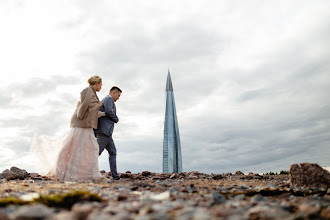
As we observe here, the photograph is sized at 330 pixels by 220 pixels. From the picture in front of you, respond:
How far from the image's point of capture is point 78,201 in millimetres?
4367

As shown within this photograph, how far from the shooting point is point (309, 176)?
315 inches

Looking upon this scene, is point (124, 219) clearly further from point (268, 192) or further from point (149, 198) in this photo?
point (268, 192)

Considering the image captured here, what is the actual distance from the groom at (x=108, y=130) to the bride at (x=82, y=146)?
0.20 m

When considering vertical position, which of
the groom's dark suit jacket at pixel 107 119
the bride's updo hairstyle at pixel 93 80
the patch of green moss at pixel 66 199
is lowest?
the patch of green moss at pixel 66 199

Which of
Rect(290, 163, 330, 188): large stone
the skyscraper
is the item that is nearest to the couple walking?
Rect(290, 163, 330, 188): large stone

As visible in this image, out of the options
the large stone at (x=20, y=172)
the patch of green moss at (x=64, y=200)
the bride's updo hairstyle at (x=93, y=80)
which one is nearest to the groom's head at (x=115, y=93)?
the bride's updo hairstyle at (x=93, y=80)

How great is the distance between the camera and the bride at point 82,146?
897cm

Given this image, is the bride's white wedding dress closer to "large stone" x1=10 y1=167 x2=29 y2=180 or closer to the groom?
the groom

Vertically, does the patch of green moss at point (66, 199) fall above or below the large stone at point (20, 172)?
below

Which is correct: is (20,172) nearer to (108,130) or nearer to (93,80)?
(108,130)

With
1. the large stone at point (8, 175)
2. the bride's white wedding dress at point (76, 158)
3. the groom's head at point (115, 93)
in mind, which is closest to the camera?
the bride's white wedding dress at point (76, 158)

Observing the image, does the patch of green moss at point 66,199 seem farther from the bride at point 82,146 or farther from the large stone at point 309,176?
the large stone at point 309,176

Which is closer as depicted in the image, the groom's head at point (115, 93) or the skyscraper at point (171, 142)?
the groom's head at point (115, 93)

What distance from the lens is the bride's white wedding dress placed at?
8961 millimetres
